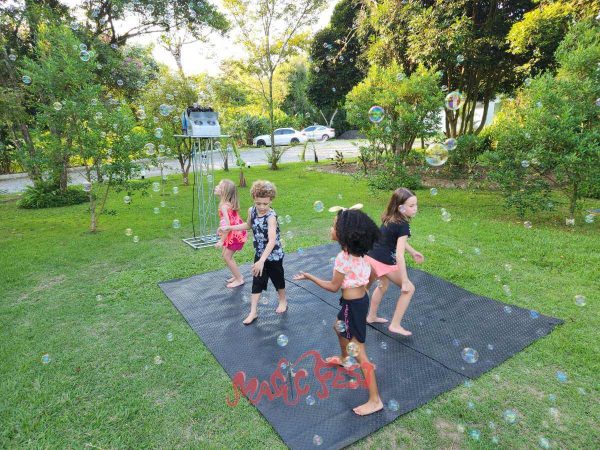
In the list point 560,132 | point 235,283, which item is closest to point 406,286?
point 235,283

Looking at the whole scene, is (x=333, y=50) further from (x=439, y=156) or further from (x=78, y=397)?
(x=78, y=397)

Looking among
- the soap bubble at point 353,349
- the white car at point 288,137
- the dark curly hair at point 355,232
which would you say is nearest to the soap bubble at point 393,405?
the soap bubble at point 353,349

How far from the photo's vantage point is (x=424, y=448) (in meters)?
2.25

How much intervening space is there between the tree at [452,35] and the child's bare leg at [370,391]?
9186 mm

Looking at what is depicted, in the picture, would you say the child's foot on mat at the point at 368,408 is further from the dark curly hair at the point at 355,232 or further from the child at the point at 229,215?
the child at the point at 229,215

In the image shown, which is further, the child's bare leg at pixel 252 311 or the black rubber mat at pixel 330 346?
the child's bare leg at pixel 252 311

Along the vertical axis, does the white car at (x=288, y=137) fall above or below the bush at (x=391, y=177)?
above

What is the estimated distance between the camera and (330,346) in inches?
129

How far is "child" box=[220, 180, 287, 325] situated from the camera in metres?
3.44

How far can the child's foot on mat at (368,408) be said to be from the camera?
8.10 feet

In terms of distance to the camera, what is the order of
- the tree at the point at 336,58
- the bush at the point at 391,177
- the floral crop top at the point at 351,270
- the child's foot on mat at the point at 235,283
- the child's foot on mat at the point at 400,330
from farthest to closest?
the tree at the point at 336,58, the bush at the point at 391,177, the child's foot on mat at the point at 235,283, the child's foot on mat at the point at 400,330, the floral crop top at the point at 351,270

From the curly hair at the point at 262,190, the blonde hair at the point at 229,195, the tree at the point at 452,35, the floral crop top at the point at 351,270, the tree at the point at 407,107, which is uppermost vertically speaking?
the tree at the point at 452,35

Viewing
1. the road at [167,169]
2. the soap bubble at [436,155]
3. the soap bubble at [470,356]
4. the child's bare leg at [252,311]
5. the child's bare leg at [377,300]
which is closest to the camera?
the soap bubble at [470,356]

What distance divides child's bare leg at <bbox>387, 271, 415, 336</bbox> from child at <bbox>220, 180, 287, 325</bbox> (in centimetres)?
114
